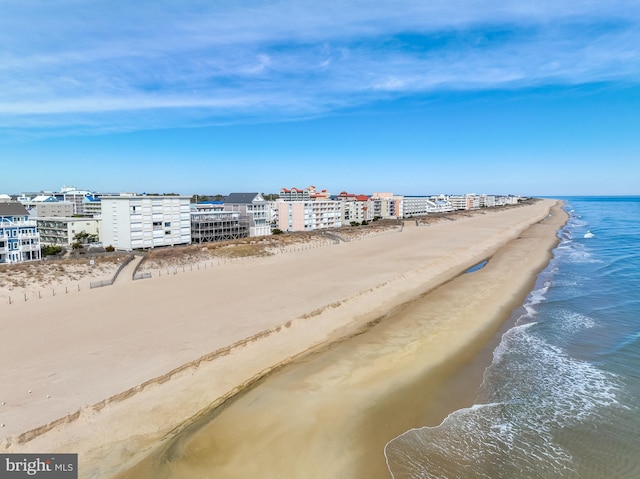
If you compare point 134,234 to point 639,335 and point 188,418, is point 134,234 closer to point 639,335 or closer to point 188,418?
point 188,418

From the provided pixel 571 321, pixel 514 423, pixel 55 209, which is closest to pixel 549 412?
pixel 514 423

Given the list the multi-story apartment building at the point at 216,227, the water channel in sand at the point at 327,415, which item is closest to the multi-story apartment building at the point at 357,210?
the multi-story apartment building at the point at 216,227

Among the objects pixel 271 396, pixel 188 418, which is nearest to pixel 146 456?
pixel 188 418

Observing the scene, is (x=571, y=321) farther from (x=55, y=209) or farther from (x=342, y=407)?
(x=55, y=209)

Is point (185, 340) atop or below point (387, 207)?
below

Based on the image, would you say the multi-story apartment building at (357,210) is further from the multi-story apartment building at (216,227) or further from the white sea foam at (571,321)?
the white sea foam at (571,321)

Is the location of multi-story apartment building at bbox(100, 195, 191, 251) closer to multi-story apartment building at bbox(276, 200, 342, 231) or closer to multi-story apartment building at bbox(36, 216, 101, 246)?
multi-story apartment building at bbox(36, 216, 101, 246)
